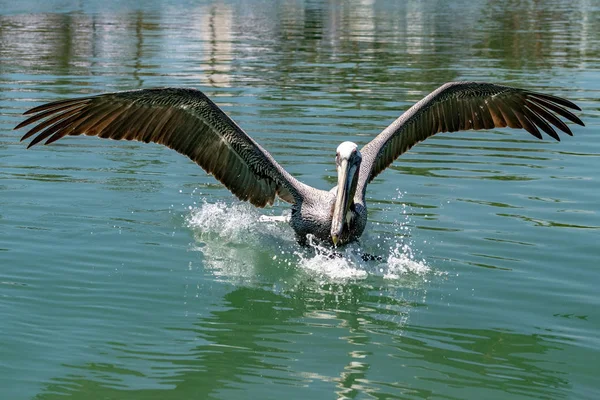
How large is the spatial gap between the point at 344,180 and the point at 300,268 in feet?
2.97

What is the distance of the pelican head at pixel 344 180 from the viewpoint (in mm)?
7617

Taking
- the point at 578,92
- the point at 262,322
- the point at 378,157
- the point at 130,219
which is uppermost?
the point at 578,92

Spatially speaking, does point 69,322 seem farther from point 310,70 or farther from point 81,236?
point 310,70

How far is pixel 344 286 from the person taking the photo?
765cm

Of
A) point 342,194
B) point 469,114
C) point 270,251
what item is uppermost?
point 469,114

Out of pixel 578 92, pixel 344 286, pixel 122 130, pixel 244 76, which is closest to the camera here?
pixel 344 286

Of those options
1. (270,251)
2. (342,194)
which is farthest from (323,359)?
(270,251)

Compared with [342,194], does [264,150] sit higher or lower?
higher

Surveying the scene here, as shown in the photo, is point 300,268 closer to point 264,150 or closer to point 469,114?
point 264,150

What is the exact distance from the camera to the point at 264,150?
841cm

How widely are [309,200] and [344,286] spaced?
3.37 ft

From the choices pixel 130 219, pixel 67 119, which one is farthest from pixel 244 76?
pixel 67 119

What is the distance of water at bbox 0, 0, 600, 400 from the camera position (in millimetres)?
5973

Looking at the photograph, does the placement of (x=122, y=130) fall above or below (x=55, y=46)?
below
